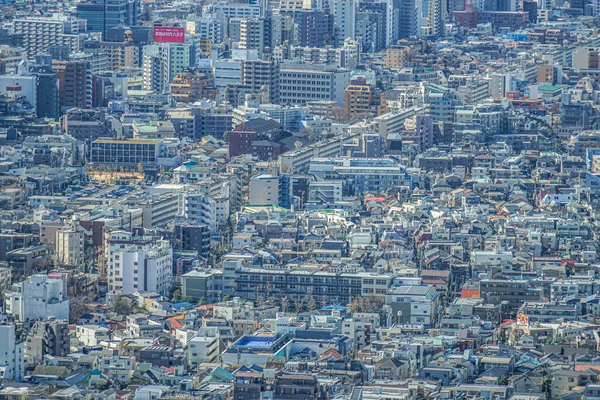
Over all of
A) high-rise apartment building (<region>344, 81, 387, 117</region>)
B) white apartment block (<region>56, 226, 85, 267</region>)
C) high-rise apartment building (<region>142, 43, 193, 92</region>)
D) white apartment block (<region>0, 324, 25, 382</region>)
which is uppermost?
high-rise apartment building (<region>142, 43, 193, 92</region>)

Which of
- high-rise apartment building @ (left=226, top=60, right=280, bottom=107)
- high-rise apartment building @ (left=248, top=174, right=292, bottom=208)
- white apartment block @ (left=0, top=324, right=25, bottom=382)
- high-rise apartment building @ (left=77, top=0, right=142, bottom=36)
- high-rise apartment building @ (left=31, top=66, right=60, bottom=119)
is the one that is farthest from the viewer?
high-rise apartment building @ (left=77, top=0, right=142, bottom=36)

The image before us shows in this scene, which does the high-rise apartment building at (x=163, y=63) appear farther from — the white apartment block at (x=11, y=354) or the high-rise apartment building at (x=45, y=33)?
the white apartment block at (x=11, y=354)

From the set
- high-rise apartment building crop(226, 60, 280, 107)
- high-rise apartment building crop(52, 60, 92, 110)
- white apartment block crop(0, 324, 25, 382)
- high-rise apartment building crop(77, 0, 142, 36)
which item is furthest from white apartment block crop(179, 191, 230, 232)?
high-rise apartment building crop(77, 0, 142, 36)

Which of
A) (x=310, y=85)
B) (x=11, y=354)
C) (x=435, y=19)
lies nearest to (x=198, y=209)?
(x=11, y=354)

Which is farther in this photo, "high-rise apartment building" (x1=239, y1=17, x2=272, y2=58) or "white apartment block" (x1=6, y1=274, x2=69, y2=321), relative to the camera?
"high-rise apartment building" (x1=239, y1=17, x2=272, y2=58)

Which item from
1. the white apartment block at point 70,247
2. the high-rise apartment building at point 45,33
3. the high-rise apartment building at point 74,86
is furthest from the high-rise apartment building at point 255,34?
the white apartment block at point 70,247

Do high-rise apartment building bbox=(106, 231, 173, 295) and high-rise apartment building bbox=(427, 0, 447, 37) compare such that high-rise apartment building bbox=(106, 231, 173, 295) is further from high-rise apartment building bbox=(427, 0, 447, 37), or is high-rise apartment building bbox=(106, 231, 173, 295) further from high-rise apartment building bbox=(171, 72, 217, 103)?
high-rise apartment building bbox=(427, 0, 447, 37)
